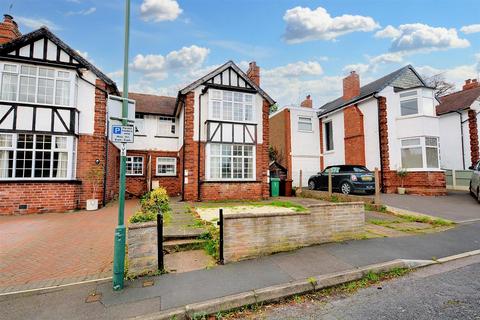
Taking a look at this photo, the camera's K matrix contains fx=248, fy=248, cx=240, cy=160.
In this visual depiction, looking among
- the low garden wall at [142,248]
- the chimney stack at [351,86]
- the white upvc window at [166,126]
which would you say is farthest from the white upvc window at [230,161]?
the chimney stack at [351,86]

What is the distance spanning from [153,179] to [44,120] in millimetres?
7370

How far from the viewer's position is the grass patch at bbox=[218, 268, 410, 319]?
137 inches

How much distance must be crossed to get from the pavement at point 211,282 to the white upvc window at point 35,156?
8578mm

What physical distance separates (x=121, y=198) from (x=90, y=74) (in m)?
10.8

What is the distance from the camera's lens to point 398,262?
491 cm

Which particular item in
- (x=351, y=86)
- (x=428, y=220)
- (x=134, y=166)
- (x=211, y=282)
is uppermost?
(x=351, y=86)

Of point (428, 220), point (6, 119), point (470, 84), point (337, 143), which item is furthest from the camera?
point (470, 84)

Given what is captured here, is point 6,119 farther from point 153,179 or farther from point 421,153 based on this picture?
point 421,153

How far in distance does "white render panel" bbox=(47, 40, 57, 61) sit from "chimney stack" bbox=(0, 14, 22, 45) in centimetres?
339

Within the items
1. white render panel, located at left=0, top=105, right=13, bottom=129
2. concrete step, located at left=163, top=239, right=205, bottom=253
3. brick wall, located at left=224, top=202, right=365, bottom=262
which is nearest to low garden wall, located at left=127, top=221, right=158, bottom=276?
concrete step, located at left=163, top=239, right=205, bottom=253

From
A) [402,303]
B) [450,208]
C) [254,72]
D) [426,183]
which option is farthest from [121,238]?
[426,183]

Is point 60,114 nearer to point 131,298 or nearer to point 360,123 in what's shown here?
point 131,298

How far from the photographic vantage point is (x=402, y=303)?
3604mm

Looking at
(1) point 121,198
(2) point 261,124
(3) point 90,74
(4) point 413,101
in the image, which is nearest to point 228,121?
(2) point 261,124
